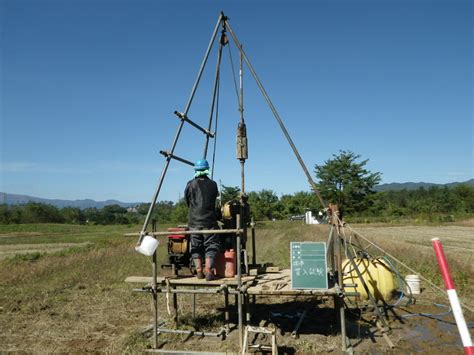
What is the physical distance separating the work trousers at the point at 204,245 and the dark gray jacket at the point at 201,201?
165 millimetres

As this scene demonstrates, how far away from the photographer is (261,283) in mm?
7047

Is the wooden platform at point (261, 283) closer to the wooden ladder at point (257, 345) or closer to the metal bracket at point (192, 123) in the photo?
the wooden ladder at point (257, 345)

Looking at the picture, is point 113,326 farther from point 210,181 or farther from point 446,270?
point 446,270

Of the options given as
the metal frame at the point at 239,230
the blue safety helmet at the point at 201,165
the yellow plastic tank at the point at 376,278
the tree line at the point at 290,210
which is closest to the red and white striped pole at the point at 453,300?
the metal frame at the point at 239,230

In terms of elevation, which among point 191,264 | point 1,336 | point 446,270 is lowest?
point 1,336

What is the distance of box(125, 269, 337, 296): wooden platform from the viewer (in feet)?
20.9

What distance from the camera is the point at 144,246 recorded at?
6.65 m

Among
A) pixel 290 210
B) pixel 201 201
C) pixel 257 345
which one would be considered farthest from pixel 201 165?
pixel 290 210

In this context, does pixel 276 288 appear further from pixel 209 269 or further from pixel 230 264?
pixel 209 269

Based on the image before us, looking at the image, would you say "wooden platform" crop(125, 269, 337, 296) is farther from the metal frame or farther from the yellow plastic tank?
the yellow plastic tank

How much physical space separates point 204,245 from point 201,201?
0.81 metres

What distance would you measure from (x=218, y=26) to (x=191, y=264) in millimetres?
4920

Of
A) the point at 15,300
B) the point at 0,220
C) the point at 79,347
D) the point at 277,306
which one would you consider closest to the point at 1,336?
the point at 79,347

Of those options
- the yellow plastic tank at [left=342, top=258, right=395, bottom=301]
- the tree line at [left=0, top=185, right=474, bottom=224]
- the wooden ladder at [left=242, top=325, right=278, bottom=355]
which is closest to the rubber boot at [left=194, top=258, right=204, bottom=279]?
the wooden ladder at [left=242, top=325, right=278, bottom=355]
